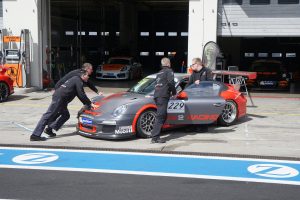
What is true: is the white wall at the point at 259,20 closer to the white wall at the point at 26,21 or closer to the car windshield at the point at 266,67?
the car windshield at the point at 266,67

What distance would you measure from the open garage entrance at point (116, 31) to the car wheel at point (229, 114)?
472 inches

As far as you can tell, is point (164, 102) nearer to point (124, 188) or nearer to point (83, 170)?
point (83, 170)

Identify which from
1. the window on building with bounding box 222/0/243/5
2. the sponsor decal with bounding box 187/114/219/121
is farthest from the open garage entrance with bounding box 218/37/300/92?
the sponsor decal with bounding box 187/114/219/121

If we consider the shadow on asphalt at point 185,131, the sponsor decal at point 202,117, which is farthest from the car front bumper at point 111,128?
the sponsor decal at point 202,117

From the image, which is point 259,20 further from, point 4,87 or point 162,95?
point 162,95

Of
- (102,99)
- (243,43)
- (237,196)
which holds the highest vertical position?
(243,43)

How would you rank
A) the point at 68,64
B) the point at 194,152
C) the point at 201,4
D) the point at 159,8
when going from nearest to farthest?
the point at 194,152, the point at 201,4, the point at 68,64, the point at 159,8

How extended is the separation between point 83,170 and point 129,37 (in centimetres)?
3127

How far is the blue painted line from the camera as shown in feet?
21.7

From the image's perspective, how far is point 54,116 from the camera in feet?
29.8

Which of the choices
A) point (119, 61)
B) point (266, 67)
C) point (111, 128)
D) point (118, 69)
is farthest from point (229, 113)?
point (119, 61)

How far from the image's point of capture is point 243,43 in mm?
34656

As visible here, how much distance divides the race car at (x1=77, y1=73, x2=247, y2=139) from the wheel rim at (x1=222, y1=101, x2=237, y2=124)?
1.0 inches

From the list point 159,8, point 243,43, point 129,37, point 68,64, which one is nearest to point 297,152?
point 68,64
